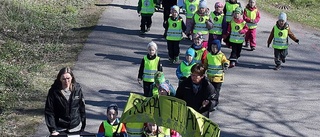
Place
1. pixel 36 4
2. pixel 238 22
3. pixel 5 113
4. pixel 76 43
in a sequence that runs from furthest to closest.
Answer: pixel 36 4
pixel 76 43
pixel 238 22
pixel 5 113

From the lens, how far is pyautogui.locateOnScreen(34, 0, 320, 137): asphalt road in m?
13.1

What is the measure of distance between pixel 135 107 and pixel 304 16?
59.2 feet

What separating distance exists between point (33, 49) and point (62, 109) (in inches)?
311

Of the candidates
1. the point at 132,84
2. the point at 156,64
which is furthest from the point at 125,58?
the point at 156,64

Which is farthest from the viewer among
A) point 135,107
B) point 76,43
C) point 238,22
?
point 76,43

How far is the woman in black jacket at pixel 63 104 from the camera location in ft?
31.5

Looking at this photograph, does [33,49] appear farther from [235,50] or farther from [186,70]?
[186,70]

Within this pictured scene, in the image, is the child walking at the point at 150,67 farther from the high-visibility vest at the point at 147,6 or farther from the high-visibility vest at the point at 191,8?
the high-visibility vest at the point at 147,6

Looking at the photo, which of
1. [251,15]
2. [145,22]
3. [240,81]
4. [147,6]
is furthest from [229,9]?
[240,81]

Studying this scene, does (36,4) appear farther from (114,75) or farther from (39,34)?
(114,75)

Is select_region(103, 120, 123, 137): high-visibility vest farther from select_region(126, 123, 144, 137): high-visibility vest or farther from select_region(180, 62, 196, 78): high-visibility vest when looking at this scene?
select_region(180, 62, 196, 78): high-visibility vest

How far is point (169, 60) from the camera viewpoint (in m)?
17.2

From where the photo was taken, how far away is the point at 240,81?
16031mm

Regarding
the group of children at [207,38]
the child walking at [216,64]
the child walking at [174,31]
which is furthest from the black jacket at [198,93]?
the child walking at [174,31]
